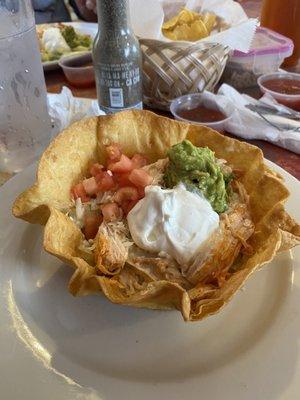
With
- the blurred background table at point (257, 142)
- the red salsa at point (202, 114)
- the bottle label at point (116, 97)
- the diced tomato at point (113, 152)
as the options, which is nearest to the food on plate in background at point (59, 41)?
the blurred background table at point (257, 142)

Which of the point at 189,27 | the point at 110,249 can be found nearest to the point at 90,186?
the point at 110,249

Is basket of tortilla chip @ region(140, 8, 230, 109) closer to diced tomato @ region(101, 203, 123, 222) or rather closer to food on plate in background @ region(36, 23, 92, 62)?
food on plate in background @ region(36, 23, 92, 62)

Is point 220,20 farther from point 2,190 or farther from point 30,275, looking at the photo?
point 30,275

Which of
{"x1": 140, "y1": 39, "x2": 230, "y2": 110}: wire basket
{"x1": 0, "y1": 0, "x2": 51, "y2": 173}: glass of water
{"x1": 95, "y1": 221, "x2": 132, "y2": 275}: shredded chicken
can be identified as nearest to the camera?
{"x1": 95, "y1": 221, "x2": 132, "y2": 275}: shredded chicken

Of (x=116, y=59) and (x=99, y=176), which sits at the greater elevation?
(x=116, y=59)

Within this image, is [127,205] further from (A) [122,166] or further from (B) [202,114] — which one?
(B) [202,114]

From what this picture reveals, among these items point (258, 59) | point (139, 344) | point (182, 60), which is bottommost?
point (139, 344)

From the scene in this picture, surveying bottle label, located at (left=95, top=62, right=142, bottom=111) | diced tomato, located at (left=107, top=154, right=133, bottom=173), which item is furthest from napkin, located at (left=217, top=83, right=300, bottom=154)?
diced tomato, located at (left=107, top=154, right=133, bottom=173)
